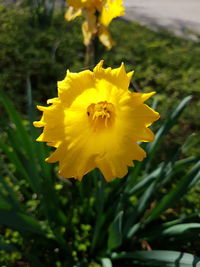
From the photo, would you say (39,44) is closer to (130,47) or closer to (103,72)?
(130,47)

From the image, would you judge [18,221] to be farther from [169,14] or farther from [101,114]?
[169,14]

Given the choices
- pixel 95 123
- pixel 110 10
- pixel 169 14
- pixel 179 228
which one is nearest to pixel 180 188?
pixel 179 228

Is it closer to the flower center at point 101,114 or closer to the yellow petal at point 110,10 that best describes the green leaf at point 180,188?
the flower center at point 101,114

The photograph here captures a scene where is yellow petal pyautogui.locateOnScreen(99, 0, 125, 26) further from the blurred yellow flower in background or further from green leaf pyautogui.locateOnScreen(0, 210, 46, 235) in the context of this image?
green leaf pyautogui.locateOnScreen(0, 210, 46, 235)

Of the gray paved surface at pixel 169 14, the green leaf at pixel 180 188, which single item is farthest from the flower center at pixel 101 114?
the gray paved surface at pixel 169 14

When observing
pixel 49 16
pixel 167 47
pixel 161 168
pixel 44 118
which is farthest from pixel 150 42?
pixel 44 118

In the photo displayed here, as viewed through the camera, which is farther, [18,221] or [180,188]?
[180,188]
